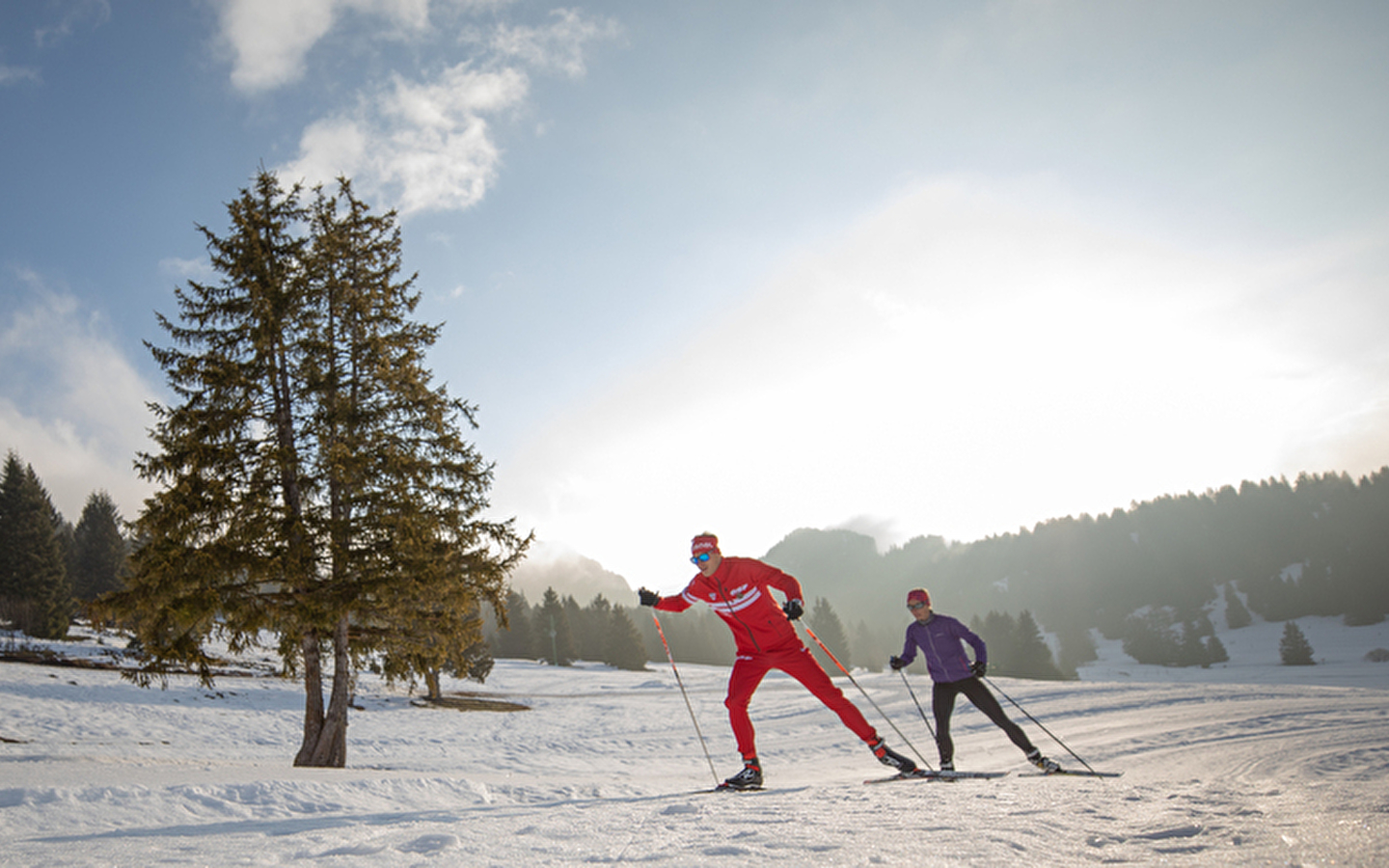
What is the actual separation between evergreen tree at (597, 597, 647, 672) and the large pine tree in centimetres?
4917

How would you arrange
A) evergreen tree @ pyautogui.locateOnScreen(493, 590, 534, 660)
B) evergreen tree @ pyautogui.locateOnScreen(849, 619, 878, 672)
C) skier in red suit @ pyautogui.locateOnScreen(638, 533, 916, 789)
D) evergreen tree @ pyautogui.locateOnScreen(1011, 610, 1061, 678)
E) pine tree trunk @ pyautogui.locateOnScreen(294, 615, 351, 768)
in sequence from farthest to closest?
evergreen tree @ pyautogui.locateOnScreen(849, 619, 878, 672), evergreen tree @ pyautogui.locateOnScreen(493, 590, 534, 660), evergreen tree @ pyautogui.locateOnScreen(1011, 610, 1061, 678), pine tree trunk @ pyautogui.locateOnScreen(294, 615, 351, 768), skier in red suit @ pyautogui.locateOnScreen(638, 533, 916, 789)

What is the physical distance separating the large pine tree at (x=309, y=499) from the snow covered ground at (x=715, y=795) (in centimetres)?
213

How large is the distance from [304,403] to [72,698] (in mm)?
16751

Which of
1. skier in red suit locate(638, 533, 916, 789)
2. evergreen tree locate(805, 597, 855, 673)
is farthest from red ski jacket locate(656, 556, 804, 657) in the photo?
evergreen tree locate(805, 597, 855, 673)

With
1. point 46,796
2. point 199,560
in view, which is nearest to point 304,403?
point 199,560

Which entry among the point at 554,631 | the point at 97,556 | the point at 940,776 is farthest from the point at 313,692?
the point at 97,556

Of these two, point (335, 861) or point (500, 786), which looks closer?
point (335, 861)

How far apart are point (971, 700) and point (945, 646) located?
27.1 inches

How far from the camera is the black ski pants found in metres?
7.19

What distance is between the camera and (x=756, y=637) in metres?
6.86

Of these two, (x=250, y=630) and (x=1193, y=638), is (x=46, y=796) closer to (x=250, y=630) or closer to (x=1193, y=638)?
(x=250, y=630)

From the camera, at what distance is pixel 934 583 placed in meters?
178

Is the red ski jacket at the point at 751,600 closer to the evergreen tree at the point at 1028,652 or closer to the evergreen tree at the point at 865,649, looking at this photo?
the evergreen tree at the point at 1028,652

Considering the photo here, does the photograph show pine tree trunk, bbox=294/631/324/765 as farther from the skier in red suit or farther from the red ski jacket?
the skier in red suit
